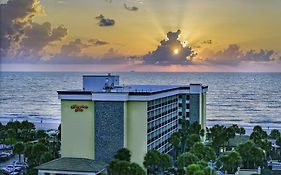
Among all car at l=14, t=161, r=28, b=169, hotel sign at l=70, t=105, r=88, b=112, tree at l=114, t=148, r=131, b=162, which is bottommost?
car at l=14, t=161, r=28, b=169

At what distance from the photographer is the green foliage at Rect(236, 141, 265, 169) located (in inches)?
1617

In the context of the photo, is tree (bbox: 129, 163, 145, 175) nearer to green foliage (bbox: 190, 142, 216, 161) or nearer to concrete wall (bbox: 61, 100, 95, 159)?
concrete wall (bbox: 61, 100, 95, 159)

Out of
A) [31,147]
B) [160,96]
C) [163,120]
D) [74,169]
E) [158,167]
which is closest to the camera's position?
[74,169]

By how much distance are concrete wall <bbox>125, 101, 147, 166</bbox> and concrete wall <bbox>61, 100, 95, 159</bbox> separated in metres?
3.33

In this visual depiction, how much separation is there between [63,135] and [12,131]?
729 inches

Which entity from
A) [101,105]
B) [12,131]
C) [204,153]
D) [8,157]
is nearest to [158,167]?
[204,153]

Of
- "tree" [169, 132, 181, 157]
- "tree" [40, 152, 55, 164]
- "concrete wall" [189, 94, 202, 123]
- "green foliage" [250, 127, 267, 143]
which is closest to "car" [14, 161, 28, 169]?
"tree" [40, 152, 55, 164]

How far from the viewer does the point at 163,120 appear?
48344 millimetres

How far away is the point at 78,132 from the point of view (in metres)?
40.8

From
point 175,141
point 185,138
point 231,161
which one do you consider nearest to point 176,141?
point 175,141

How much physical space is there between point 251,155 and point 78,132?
51.8 feet

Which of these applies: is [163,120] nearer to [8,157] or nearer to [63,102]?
[63,102]

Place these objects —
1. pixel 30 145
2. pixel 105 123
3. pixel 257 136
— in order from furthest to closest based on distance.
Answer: pixel 257 136
pixel 30 145
pixel 105 123

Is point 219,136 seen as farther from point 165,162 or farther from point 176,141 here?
point 165,162
